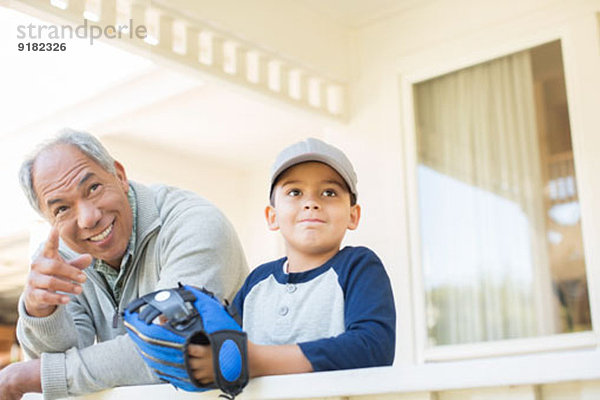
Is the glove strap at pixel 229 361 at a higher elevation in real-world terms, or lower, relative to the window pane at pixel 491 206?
lower

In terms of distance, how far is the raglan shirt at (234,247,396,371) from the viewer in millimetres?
1358

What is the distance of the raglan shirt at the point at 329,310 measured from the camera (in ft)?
4.46

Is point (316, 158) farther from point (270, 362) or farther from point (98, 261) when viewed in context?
point (98, 261)

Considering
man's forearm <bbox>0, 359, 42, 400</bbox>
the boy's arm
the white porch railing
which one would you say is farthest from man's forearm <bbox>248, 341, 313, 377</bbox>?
the white porch railing

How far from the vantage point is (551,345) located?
12.8 feet

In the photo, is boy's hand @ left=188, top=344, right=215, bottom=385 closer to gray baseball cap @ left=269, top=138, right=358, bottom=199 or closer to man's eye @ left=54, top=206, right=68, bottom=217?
gray baseball cap @ left=269, top=138, right=358, bottom=199

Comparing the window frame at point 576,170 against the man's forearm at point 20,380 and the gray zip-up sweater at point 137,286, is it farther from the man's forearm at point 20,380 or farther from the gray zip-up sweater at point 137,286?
the man's forearm at point 20,380

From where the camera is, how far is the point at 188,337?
1187 mm

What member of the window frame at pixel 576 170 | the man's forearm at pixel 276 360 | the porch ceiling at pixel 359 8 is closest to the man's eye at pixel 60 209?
the man's forearm at pixel 276 360

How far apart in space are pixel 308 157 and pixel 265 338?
38 cm

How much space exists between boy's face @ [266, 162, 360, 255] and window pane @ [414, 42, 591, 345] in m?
2.73

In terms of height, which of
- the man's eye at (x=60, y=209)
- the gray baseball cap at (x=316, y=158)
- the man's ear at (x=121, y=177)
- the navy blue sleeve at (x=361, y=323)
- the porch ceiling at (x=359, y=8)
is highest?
the porch ceiling at (x=359, y=8)

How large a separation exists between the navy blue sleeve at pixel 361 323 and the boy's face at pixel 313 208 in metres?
0.08

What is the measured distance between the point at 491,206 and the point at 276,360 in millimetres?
3207
